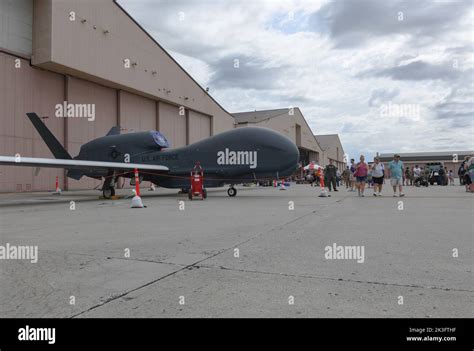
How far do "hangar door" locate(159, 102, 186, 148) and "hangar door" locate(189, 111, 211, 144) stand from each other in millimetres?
947

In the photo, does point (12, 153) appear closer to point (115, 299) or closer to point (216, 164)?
point (216, 164)

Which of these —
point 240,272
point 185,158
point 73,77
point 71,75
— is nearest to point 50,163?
point 185,158

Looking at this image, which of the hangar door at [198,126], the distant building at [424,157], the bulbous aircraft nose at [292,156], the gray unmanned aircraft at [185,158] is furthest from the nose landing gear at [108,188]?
the distant building at [424,157]

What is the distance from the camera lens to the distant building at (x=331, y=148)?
7707 cm

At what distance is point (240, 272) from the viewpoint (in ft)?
11.5

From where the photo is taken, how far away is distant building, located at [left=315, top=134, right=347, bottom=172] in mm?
77069

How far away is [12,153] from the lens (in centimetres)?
1750

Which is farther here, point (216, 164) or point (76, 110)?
point (76, 110)

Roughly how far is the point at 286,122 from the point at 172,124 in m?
24.6

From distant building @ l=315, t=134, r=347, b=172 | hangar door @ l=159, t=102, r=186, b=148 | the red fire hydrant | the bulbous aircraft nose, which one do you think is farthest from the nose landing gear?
distant building @ l=315, t=134, r=347, b=172

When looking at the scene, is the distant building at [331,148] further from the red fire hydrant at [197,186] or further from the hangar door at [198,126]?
the red fire hydrant at [197,186]
